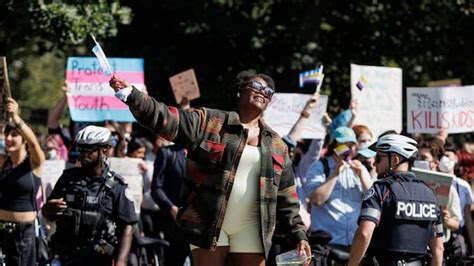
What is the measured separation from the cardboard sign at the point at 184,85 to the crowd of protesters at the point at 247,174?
27.9 inches

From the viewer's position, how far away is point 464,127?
13.2m

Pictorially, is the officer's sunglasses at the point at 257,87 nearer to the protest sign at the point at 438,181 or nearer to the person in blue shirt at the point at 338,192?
the person in blue shirt at the point at 338,192

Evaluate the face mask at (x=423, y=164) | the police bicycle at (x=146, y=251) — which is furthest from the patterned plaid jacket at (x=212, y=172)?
the police bicycle at (x=146, y=251)

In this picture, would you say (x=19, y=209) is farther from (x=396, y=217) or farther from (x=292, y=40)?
(x=292, y=40)

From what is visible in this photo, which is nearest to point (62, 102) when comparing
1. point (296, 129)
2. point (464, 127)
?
point (296, 129)

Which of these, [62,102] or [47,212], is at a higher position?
[62,102]

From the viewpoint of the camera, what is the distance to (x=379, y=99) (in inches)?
545

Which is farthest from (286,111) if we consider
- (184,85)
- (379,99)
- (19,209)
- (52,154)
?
(19,209)

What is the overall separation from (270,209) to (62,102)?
19.4ft

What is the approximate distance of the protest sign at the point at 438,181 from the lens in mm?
11016

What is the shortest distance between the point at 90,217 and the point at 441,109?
224 inches

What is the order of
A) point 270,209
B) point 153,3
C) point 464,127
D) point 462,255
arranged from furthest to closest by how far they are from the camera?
point 153,3
point 464,127
point 462,255
point 270,209

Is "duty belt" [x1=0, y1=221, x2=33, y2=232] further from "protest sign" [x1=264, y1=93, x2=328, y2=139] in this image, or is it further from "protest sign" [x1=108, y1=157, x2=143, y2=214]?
"protest sign" [x1=264, y1=93, x2=328, y2=139]

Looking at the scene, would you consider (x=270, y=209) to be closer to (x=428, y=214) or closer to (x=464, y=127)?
(x=428, y=214)
